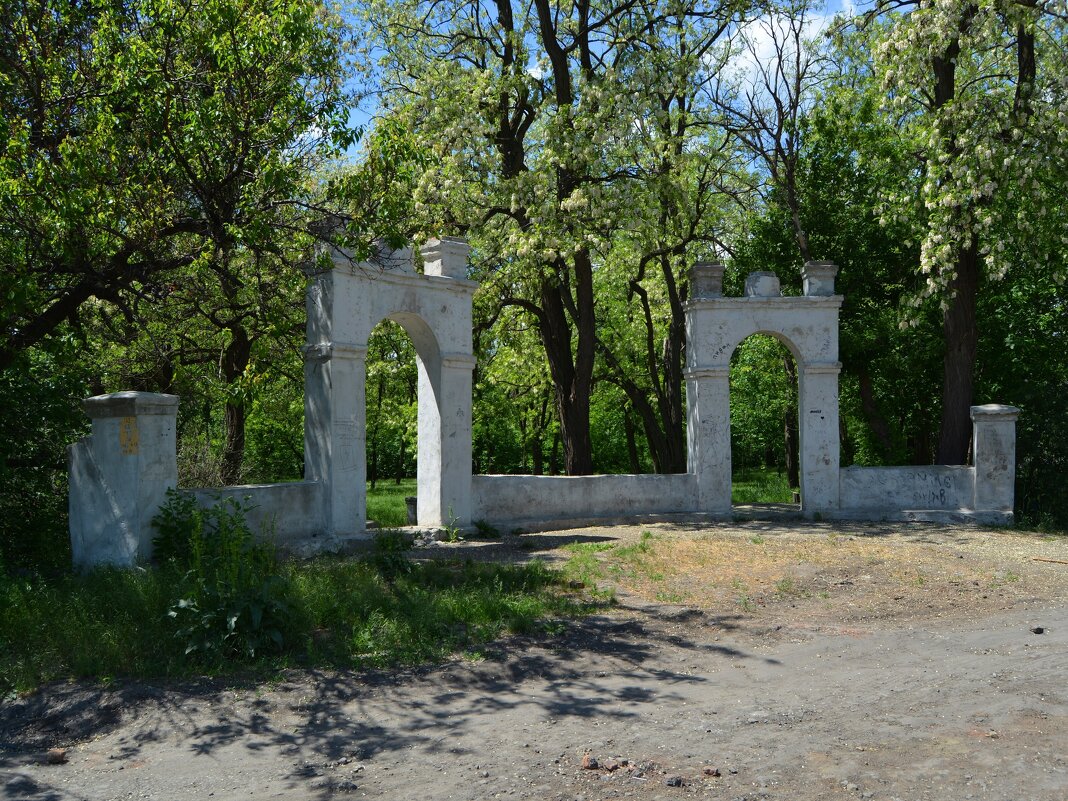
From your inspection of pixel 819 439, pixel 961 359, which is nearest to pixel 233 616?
pixel 819 439

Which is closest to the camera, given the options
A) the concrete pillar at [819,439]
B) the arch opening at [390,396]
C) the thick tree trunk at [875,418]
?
the concrete pillar at [819,439]

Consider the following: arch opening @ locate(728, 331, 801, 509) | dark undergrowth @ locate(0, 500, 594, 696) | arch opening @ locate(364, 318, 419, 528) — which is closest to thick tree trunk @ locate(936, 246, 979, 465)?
arch opening @ locate(728, 331, 801, 509)

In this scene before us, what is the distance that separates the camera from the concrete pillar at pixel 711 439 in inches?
662

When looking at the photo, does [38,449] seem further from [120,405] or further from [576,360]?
[576,360]

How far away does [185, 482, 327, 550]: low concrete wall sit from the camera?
450 inches

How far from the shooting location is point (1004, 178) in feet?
52.6

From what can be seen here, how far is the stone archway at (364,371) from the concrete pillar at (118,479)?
104 inches

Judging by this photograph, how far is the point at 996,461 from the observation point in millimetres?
16500

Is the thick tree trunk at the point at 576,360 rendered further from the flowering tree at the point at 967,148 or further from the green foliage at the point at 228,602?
the green foliage at the point at 228,602

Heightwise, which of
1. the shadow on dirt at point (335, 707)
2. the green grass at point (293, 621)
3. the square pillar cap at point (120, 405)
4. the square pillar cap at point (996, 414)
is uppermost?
the square pillar cap at point (120, 405)

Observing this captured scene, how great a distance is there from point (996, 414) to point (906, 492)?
6.53ft

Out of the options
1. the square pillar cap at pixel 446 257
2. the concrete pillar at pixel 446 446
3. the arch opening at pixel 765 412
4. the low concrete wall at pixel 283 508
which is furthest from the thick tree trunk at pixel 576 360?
the low concrete wall at pixel 283 508

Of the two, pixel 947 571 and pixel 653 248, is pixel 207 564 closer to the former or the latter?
pixel 947 571

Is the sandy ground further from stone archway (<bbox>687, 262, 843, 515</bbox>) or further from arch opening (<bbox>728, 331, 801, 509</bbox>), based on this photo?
arch opening (<bbox>728, 331, 801, 509</bbox>)
